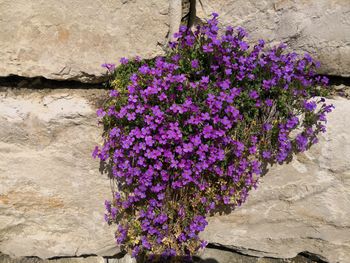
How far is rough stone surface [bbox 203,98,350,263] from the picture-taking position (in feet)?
12.1

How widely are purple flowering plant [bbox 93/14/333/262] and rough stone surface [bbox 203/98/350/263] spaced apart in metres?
0.16

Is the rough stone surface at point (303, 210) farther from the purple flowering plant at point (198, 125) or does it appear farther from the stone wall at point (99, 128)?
the purple flowering plant at point (198, 125)

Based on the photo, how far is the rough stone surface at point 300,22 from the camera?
12.1 feet

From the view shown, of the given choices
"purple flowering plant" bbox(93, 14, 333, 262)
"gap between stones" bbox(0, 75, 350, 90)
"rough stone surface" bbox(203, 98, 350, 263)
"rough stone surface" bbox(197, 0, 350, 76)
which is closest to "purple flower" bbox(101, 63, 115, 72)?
"purple flowering plant" bbox(93, 14, 333, 262)

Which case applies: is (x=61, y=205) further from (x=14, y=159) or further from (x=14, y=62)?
(x=14, y=62)

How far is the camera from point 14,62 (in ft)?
12.4

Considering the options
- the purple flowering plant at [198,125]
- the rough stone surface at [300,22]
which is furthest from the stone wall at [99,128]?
the purple flowering plant at [198,125]

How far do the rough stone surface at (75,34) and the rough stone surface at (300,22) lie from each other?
57cm

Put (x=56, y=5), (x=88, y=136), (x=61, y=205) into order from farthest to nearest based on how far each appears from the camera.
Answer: (x=61, y=205) < (x=88, y=136) < (x=56, y=5)

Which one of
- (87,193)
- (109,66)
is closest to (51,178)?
(87,193)

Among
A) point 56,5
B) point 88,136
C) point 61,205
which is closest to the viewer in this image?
point 56,5

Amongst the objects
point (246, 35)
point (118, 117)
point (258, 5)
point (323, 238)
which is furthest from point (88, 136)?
point (323, 238)

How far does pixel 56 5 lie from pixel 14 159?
1.59 m

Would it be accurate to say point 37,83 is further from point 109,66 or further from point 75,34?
point 109,66
